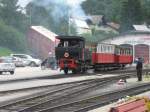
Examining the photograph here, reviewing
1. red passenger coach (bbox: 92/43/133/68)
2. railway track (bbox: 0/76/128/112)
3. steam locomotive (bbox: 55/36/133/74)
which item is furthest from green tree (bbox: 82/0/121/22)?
railway track (bbox: 0/76/128/112)

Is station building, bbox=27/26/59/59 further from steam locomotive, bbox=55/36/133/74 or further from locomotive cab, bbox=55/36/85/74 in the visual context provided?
locomotive cab, bbox=55/36/85/74

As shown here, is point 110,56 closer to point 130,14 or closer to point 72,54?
point 72,54

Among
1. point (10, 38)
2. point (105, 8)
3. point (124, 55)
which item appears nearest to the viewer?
point (124, 55)

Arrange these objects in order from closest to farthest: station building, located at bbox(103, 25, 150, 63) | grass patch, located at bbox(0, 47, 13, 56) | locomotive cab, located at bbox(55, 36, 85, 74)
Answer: locomotive cab, located at bbox(55, 36, 85, 74), grass patch, located at bbox(0, 47, 13, 56), station building, located at bbox(103, 25, 150, 63)

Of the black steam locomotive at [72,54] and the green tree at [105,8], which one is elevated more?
the green tree at [105,8]

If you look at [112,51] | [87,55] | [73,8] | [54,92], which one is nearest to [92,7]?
[73,8]

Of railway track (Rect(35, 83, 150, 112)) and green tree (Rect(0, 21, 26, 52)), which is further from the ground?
green tree (Rect(0, 21, 26, 52))

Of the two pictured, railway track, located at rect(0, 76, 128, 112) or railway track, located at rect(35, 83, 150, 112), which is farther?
railway track, located at rect(0, 76, 128, 112)

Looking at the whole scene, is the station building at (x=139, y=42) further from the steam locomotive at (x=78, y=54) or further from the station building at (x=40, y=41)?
the steam locomotive at (x=78, y=54)

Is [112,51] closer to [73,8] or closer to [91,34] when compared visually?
[73,8]

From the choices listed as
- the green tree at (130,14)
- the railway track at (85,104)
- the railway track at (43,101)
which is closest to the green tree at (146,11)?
the green tree at (130,14)

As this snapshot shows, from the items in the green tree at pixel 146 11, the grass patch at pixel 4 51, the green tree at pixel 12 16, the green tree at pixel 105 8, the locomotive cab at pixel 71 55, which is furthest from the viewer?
the green tree at pixel 105 8

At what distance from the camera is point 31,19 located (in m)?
93.7

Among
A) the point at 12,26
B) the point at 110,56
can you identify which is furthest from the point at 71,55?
the point at 12,26
